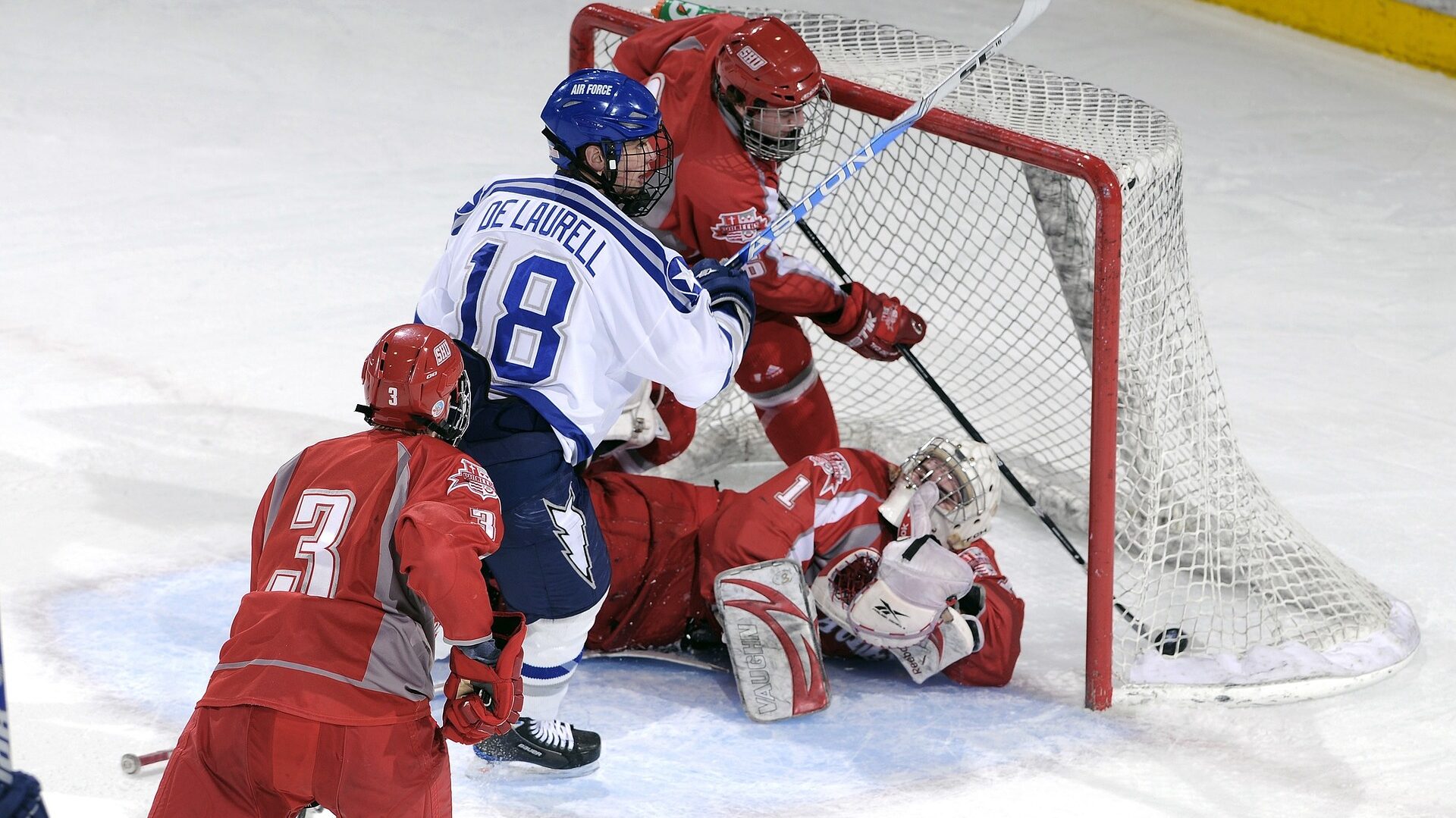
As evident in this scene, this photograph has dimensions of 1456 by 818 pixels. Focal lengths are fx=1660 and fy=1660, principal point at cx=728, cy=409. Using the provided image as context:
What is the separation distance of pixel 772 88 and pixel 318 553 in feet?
4.52

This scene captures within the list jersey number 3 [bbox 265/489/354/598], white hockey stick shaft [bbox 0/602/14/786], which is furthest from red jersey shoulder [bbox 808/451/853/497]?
white hockey stick shaft [bbox 0/602/14/786]

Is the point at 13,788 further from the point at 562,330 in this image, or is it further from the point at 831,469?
the point at 831,469

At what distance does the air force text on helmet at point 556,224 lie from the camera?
2.63m

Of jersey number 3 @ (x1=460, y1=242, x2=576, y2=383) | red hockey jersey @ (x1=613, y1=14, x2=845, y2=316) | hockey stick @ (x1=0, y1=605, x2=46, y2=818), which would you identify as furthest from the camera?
red hockey jersey @ (x1=613, y1=14, x2=845, y2=316)

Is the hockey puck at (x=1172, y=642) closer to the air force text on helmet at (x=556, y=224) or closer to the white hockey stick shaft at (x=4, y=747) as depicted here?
the air force text on helmet at (x=556, y=224)

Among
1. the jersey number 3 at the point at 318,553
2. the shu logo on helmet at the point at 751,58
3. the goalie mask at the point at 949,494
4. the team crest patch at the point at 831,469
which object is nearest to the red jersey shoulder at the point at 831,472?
the team crest patch at the point at 831,469

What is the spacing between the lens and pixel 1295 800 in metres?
2.88

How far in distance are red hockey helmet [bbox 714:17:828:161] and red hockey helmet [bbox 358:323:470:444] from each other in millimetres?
1019

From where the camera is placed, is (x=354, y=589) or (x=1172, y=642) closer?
(x=354, y=589)

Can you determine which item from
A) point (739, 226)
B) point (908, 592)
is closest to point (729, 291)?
point (739, 226)

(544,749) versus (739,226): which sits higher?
(739,226)

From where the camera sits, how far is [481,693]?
2.28 m

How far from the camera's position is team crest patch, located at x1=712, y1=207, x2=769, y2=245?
10.4 feet

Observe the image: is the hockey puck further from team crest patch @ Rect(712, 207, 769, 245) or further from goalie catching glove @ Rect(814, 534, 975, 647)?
team crest patch @ Rect(712, 207, 769, 245)
